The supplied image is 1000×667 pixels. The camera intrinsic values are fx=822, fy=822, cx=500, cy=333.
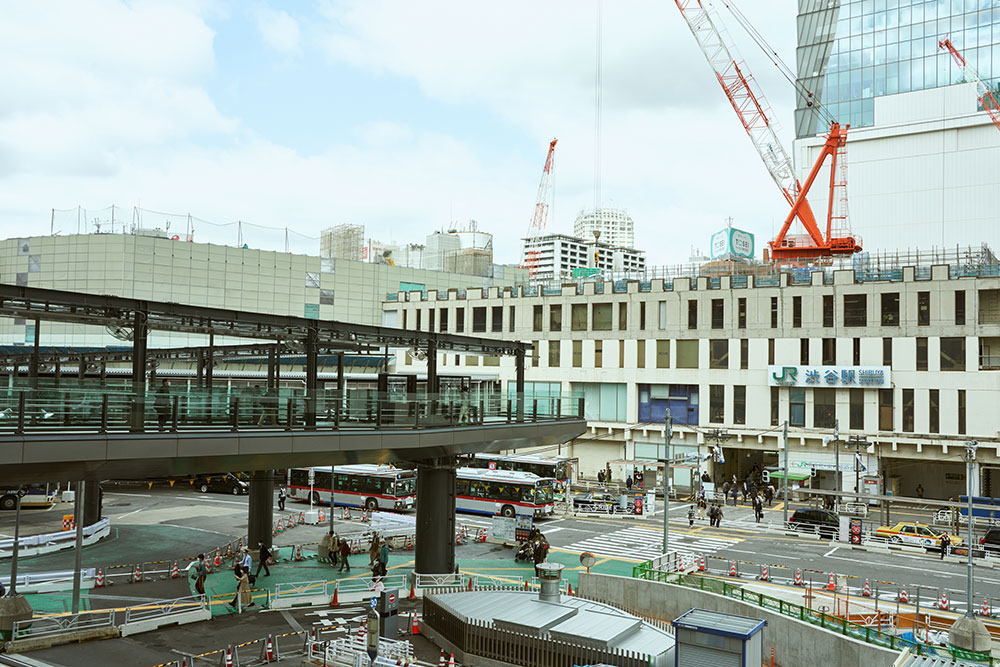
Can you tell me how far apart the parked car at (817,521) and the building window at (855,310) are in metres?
17.5

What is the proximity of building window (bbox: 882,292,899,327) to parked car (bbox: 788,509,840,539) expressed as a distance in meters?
17.4

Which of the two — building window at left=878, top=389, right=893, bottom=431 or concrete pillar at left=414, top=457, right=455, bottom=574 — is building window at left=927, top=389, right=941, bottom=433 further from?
concrete pillar at left=414, top=457, right=455, bottom=574

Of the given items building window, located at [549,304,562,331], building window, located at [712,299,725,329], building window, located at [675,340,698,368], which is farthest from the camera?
building window, located at [549,304,562,331]

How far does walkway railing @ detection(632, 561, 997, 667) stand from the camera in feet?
69.5

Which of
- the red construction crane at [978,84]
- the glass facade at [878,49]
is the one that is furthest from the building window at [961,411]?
the glass facade at [878,49]

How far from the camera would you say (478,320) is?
259 ft

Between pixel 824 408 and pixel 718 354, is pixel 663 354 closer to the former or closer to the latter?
pixel 718 354

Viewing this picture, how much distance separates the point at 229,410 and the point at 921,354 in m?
50.6

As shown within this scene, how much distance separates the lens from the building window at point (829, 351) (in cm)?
6031

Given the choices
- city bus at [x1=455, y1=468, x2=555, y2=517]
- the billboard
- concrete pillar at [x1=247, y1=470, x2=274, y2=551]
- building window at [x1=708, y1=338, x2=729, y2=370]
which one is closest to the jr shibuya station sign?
building window at [x1=708, y1=338, x2=729, y2=370]

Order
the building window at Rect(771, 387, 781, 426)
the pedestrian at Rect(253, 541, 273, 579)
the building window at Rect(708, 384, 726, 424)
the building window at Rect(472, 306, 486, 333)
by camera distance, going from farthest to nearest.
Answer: the building window at Rect(472, 306, 486, 333)
the building window at Rect(708, 384, 726, 424)
the building window at Rect(771, 387, 781, 426)
the pedestrian at Rect(253, 541, 273, 579)

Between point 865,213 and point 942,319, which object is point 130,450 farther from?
point 865,213

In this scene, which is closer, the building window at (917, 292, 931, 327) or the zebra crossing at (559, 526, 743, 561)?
the zebra crossing at (559, 526, 743, 561)

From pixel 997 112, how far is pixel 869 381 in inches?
1599
